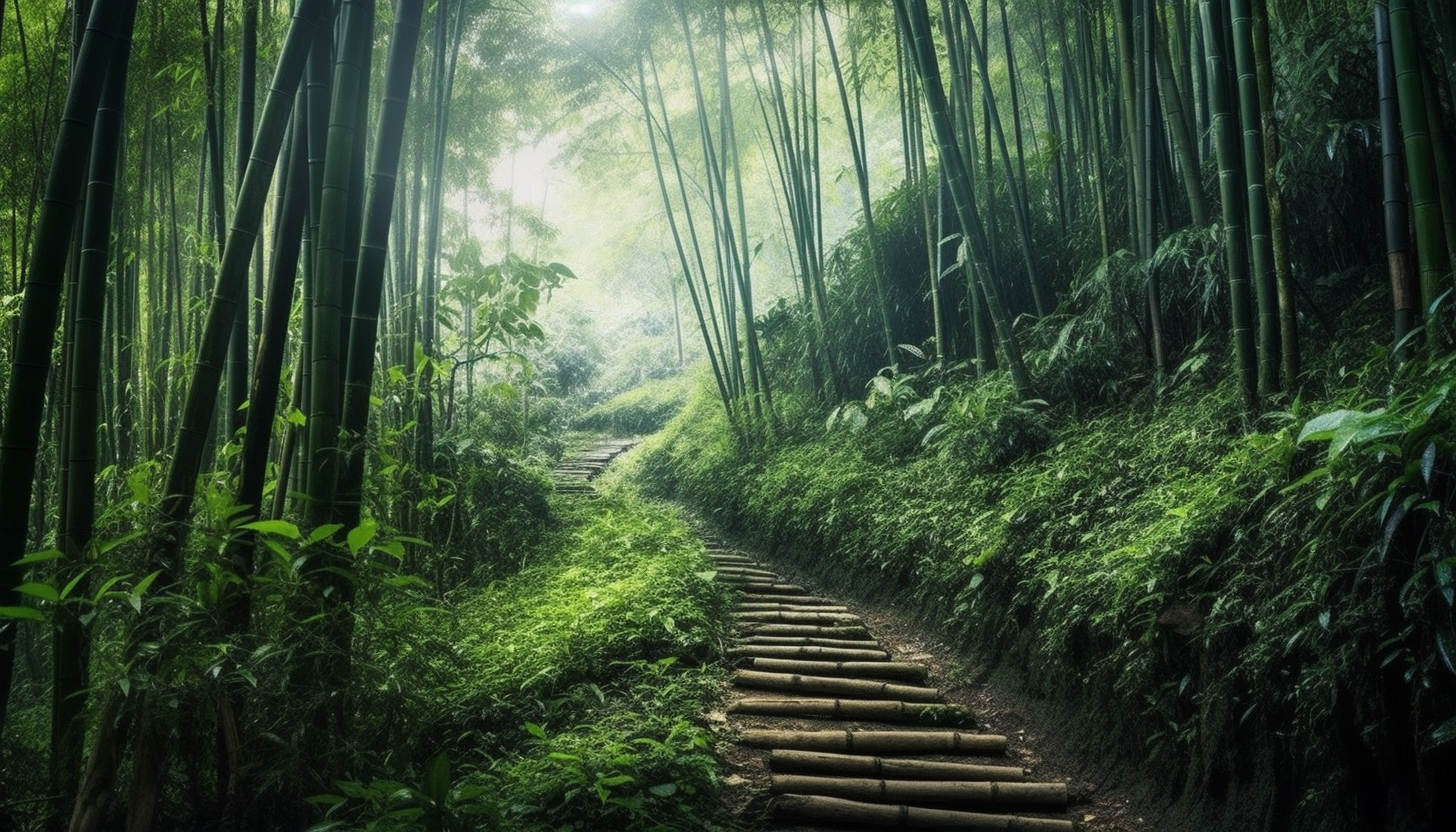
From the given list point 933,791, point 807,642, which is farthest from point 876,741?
point 807,642

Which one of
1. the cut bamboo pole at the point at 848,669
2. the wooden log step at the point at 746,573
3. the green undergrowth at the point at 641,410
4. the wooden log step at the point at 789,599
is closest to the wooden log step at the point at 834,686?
the cut bamboo pole at the point at 848,669

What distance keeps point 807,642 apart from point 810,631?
0.89 feet

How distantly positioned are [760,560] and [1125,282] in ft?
9.97

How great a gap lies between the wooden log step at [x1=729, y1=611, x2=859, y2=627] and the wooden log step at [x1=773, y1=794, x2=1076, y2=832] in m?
1.83

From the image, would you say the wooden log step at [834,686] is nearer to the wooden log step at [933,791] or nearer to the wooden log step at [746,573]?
the wooden log step at [933,791]

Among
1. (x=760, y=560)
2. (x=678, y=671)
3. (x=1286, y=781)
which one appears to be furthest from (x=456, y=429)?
(x=1286, y=781)

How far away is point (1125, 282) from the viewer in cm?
427

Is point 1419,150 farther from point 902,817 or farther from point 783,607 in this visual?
point 783,607

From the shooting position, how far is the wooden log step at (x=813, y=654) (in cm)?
364

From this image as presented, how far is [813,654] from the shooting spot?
3650mm

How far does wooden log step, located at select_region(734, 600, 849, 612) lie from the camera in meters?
4.45

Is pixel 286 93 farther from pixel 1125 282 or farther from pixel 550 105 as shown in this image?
pixel 550 105

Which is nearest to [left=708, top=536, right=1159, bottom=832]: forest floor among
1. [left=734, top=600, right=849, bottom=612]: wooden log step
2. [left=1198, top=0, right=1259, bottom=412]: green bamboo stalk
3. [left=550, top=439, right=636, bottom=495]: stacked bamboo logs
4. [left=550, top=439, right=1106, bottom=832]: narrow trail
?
[left=550, top=439, right=1106, bottom=832]: narrow trail

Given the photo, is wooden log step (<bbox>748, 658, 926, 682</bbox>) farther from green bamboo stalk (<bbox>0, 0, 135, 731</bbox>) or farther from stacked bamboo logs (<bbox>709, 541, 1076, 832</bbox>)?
green bamboo stalk (<bbox>0, 0, 135, 731</bbox>)
